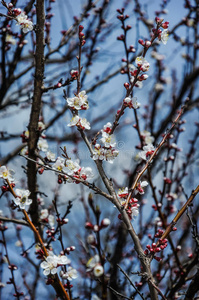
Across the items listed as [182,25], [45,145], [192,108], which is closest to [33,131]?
[45,145]

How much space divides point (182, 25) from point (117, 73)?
1063 mm

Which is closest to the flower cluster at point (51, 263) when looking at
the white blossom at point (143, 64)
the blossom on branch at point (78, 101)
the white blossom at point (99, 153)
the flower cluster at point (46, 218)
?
the white blossom at point (99, 153)

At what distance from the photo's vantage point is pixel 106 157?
1775mm

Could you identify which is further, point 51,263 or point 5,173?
point 5,173

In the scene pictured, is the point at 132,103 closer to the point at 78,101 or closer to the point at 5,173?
the point at 78,101

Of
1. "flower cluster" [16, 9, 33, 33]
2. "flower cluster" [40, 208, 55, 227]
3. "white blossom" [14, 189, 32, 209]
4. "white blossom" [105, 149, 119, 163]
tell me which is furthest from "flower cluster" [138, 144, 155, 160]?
"flower cluster" [16, 9, 33, 33]

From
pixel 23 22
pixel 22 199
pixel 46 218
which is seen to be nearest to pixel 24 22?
pixel 23 22

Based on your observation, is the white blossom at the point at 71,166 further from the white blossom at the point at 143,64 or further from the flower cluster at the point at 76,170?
the white blossom at the point at 143,64

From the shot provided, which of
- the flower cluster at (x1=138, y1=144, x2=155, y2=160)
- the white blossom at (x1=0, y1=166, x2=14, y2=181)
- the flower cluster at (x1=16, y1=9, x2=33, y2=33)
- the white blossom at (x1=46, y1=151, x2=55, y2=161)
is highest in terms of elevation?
the flower cluster at (x1=16, y1=9, x2=33, y2=33)

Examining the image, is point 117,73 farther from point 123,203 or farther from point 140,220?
point 123,203

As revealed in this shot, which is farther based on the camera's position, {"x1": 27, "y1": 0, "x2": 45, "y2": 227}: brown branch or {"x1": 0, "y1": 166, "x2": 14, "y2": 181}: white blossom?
{"x1": 27, "y1": 0, "x2": 45, "y2": 227}: brown branch

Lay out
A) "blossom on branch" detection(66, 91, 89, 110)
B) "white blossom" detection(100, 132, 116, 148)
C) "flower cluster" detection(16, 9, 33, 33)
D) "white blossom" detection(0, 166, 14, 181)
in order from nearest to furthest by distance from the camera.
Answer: "white blossom" detection(100, 132, 116, 148)
"blossom on branch" detection(66, 91, 89, 110)
"white blossom" detection(0, 166, 14, 181)
"flower cluster" detection(16, 9, 33, 33)

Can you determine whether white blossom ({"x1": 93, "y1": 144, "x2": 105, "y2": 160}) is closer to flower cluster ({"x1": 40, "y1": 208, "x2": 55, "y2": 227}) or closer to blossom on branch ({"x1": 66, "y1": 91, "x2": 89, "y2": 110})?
blossom on branch ({"x1": 66, "y1": 91, "x2": 89, "y2": 110})

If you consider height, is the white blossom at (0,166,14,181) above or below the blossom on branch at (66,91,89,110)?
below
